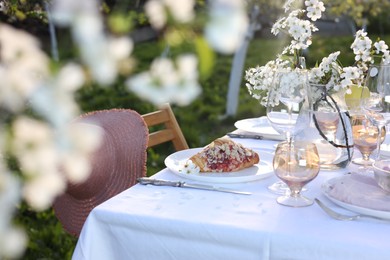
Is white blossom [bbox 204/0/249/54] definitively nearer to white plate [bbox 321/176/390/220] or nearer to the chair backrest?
white plate [bbox 321/176/390/220]

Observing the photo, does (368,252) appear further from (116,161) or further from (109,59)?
(116,161)

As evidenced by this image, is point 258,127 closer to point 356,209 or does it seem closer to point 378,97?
point 378,97

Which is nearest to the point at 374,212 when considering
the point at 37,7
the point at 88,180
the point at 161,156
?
the point at 88,180

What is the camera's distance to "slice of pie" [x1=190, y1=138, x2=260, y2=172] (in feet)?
5.22

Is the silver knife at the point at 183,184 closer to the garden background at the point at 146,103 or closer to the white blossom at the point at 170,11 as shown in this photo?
the garden background at the point at 146,103

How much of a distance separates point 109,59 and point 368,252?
882mm

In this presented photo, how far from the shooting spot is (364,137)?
1772 millimetres

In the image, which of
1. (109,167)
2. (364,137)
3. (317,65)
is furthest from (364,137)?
(109,167)

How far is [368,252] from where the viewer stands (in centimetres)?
109

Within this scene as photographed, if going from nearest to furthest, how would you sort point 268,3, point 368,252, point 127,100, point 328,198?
point 368,252
point 328,198
point 268,3
point 127,100

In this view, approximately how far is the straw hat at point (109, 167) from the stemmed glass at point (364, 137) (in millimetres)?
809

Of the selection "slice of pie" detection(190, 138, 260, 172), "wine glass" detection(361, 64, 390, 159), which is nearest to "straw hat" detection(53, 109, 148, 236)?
"slice of pie" detection(190, 138, 260, 172)

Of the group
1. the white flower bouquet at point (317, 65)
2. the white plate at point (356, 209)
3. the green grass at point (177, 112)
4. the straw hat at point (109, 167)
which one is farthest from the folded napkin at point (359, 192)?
the straw hat at point (109, 167)

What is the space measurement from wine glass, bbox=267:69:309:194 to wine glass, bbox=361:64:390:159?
21cm
